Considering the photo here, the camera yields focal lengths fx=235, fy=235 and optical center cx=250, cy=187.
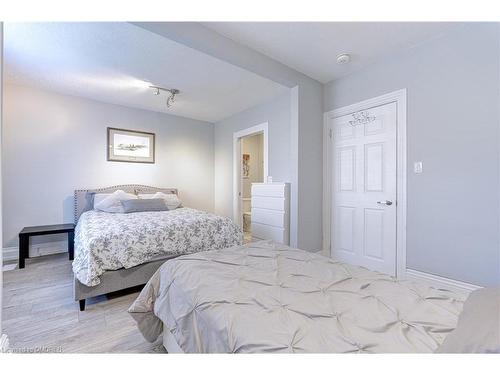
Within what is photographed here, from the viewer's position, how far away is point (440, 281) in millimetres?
2246

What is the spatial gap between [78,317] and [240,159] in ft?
11.0

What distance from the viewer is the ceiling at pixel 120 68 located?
7.20ft

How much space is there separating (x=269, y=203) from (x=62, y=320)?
8.10ft

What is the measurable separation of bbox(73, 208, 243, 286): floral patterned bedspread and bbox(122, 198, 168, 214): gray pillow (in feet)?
1.76

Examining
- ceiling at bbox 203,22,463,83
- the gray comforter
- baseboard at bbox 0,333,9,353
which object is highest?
ceiling at bbox 203,22,463,83

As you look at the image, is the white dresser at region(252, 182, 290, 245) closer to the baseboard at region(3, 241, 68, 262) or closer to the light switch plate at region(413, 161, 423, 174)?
the light switch plate at region(413, 161, 423, 174)

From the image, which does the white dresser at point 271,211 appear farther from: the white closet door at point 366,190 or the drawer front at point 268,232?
the white closet door at point 366,190

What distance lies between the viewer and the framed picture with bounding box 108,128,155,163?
4012mm

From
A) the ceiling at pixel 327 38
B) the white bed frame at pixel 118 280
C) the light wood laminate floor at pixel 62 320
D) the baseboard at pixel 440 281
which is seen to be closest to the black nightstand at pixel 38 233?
the light wood laminate floor at pixel 62 320

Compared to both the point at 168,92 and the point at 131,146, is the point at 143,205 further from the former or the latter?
the point at 168,92

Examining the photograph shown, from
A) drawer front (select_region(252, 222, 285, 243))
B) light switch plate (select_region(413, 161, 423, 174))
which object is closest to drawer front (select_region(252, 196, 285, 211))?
drawer front (select_region(252, 222, 285, 243))

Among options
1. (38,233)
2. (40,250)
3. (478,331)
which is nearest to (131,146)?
(38,233)
